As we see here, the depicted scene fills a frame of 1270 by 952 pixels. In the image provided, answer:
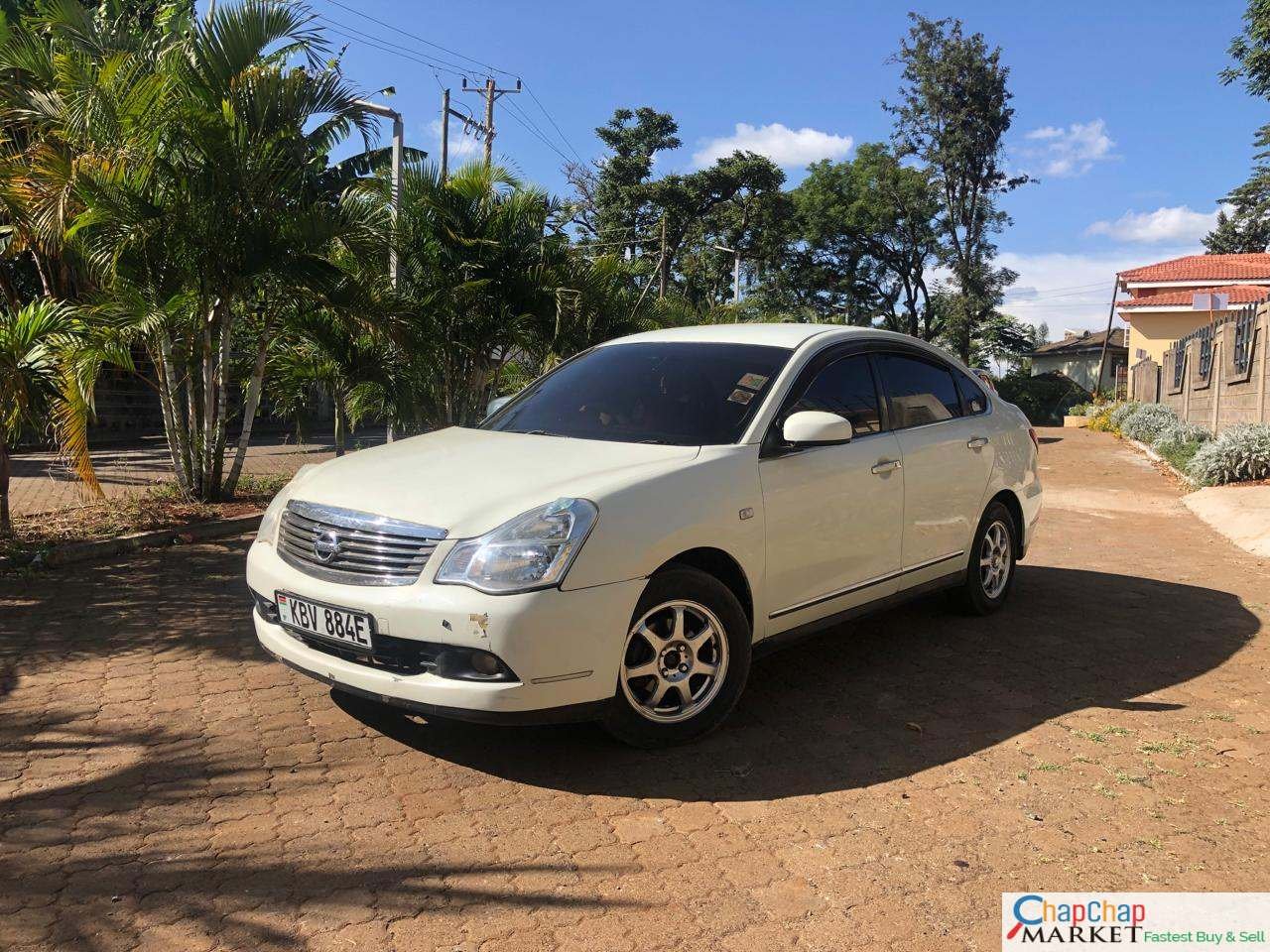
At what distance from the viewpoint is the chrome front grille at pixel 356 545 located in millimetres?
3582

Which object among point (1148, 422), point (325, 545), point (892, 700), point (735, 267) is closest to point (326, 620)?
point (325, 545)

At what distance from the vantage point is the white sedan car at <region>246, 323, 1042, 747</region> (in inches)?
137

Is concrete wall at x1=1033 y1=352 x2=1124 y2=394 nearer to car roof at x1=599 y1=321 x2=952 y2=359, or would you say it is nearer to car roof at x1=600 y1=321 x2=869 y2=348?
car roof at x1=599 y1=321 x2=952 y2=359

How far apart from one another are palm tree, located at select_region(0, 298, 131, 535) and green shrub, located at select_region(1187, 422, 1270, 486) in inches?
485

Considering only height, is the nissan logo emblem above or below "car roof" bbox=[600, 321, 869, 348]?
below

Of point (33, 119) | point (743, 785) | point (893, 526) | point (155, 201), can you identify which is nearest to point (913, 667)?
point (893, 526)

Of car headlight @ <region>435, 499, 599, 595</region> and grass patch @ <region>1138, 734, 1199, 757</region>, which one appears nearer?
car headlight @ <region>435, 499, 599, 595</region>

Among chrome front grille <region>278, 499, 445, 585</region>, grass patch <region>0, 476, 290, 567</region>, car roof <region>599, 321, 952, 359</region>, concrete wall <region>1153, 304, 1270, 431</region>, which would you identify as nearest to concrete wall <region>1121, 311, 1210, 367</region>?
concrete wall <region>1153, 304, 1270, 431</region>

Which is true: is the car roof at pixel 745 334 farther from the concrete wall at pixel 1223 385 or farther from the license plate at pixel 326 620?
the concrete wall at pixel 1223 385

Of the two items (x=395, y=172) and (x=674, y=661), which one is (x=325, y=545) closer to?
(x=674, y=661)

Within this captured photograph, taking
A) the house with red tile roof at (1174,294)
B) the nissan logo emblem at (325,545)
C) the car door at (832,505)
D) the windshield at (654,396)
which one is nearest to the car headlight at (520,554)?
the nissan logo emblem at (325,545)

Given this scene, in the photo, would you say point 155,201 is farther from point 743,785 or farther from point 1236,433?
point 1236,433

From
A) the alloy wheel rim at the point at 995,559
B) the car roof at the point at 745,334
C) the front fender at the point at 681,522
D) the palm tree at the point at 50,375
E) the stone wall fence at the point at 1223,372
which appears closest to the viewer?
the front fender at the point at 681,522

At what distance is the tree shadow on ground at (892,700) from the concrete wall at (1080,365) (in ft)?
176
